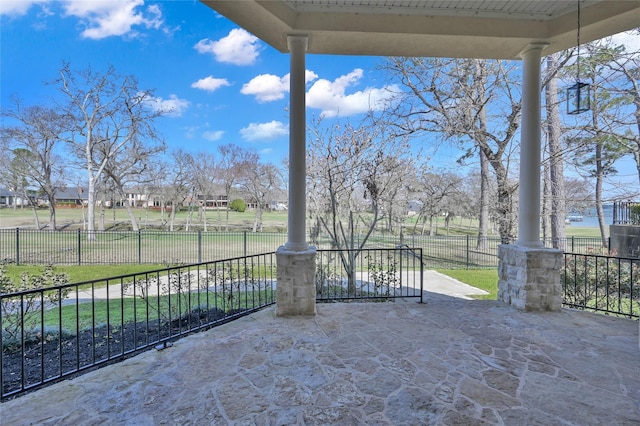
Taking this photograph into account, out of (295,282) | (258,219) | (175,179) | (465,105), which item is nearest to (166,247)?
(258,219)

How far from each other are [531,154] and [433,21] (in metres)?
2.03

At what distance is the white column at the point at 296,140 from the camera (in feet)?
11.5

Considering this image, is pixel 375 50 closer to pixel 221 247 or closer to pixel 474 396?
pixel 474 396

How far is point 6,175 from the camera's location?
15188 mm

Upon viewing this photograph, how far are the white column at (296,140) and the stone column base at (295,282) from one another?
14 cm

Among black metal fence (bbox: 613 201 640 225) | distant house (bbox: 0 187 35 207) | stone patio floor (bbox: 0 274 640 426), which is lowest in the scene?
stone patio floor (bbox: 0 274 640 426)

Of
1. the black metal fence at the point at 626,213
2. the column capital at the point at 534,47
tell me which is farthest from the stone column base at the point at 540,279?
the black metal fence at the point at 626,213

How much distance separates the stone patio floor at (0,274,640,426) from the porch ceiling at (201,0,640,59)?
10.7ft

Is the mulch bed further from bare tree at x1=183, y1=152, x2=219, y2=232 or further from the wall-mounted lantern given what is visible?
bare tree at x1=183, y1=152, x2=219, y2=232

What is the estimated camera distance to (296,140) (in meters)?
3.52

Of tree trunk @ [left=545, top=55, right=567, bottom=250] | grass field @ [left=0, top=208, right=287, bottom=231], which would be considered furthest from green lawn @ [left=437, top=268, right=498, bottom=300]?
grass field @ [left=0, top=208, right=287, bottom=231]

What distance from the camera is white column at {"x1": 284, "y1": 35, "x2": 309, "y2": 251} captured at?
349 cm

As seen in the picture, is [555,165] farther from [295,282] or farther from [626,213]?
[295,282]

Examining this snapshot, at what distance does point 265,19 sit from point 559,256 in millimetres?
4308
